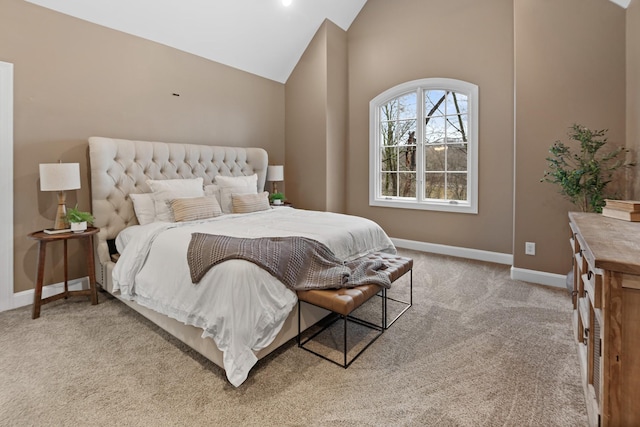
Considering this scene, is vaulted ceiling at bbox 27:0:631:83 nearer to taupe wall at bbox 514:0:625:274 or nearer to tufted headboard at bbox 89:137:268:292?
taupe wall at bbox 514:0:625:274

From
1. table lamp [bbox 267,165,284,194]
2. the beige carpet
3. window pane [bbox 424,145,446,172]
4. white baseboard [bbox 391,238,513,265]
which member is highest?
window pane [bbox 424,145,446,172]

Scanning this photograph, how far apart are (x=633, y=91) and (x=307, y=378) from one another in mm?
3427

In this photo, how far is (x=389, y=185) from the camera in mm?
5145

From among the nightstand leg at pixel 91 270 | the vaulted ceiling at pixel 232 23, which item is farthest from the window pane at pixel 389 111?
the nightstand leg at pixel 91 270

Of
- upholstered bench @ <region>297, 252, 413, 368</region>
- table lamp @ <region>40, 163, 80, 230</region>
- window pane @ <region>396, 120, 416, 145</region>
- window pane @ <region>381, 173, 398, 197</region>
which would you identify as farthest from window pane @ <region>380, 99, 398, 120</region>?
table lamp @ <region>40, 163, 80, 230</region>

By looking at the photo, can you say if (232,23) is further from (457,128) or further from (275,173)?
(457,128)

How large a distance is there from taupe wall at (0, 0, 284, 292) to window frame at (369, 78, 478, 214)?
243cm

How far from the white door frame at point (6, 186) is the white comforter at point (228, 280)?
88 centimetres

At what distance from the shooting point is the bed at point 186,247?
72.4 inches

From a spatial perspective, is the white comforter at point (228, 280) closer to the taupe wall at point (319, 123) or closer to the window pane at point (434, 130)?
the taupe wall at point (319, 123)

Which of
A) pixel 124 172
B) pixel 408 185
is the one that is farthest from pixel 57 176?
pixel 408 185

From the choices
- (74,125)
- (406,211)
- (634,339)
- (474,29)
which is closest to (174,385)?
(634,339)

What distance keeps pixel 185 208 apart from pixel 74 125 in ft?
4.45

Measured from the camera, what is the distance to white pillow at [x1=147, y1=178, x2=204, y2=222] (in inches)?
128
